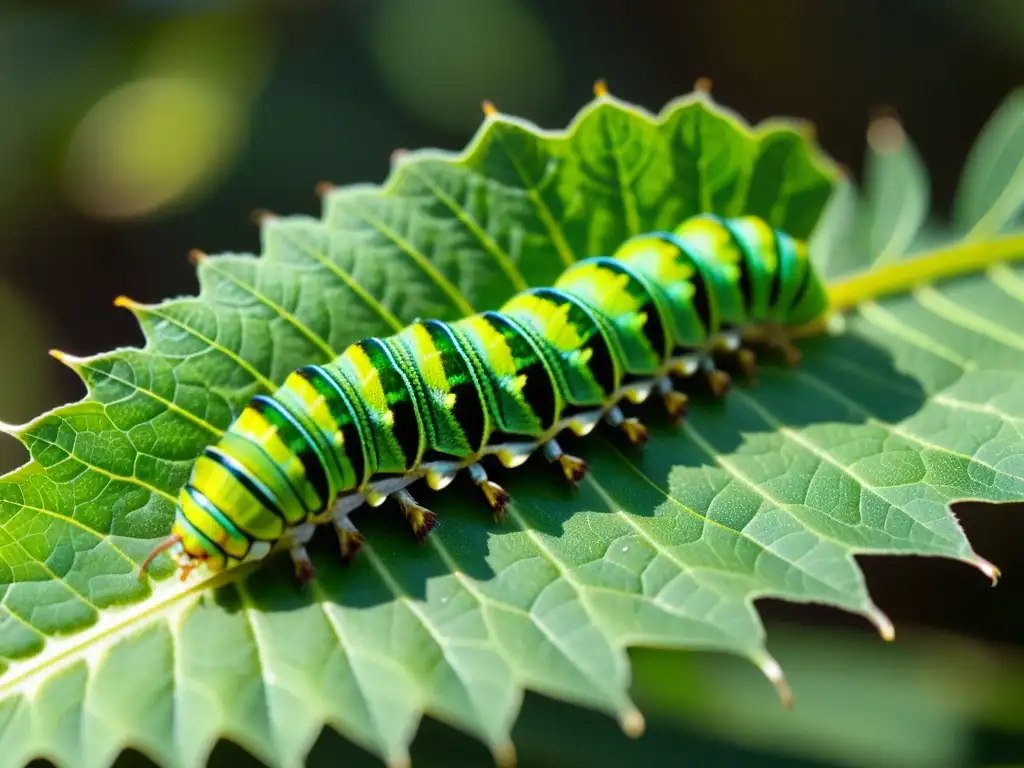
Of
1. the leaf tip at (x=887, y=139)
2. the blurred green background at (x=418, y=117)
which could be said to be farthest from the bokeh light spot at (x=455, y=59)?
the leaf tip at (x=887, y=139)

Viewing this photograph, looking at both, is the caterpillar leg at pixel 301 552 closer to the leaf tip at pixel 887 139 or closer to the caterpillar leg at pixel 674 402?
the caterpillar leg at pixel 674 402

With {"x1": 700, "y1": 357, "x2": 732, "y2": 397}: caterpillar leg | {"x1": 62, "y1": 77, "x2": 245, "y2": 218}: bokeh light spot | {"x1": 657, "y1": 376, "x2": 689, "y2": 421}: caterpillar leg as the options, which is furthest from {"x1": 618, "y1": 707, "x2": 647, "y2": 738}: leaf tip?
{"x1": 62, "y1": 77, "x2": 245, "y2": 218}: bokeh light spot

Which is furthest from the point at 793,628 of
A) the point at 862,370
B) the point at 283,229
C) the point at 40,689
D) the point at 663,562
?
the point at 40,689

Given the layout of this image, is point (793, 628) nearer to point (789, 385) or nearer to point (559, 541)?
point (789, 385)

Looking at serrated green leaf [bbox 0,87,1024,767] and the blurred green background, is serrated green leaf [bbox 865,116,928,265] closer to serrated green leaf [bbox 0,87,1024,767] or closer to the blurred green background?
serrated green leaf [bbox 0,87,1024,767]

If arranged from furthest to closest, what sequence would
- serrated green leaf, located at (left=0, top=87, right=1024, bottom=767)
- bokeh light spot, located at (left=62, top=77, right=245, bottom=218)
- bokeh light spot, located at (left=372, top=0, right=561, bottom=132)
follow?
bokeh light spot, located at (left=372, top=0, right=561, bottom=132) < bokeh light spot, located at (left=62, top=77, right=245, bottom=218) < serrated green leaf, located at (left=0, top=87, right=1024, bottom=767)

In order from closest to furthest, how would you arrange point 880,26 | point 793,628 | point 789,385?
point 789,385
point 793,628
point 880,26

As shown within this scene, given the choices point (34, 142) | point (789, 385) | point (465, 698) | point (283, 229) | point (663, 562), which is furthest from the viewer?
point (34, 142)
